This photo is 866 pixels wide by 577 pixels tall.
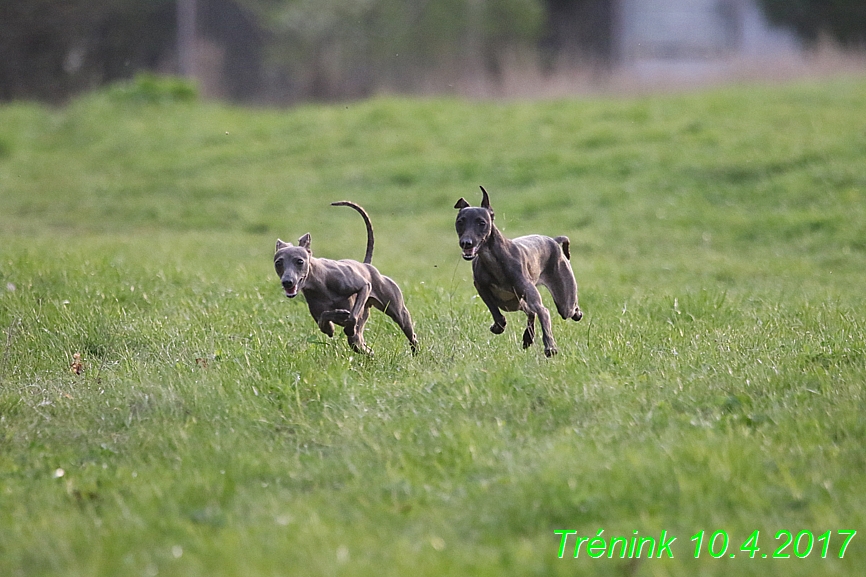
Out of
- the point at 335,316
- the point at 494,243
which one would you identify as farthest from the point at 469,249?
the point at 335,316

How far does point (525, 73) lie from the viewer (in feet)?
77.0

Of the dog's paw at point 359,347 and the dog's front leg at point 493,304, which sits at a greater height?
the dog's front leg at point 493,304

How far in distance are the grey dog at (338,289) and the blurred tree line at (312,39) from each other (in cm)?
2005

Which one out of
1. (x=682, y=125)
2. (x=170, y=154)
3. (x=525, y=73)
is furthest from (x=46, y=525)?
(x=525, y=73)

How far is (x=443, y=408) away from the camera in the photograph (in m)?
5.27

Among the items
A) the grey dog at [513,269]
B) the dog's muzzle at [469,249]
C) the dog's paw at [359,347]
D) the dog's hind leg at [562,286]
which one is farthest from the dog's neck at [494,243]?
the dog's paw at [359,347]

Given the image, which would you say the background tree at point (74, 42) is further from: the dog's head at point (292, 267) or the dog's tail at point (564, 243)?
the dog's head at point (292, 267)

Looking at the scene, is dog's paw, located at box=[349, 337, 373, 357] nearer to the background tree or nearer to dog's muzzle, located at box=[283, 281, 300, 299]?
dog's muzzle, located at box=[283, 281, 300, 299]

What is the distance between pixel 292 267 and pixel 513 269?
1.30m

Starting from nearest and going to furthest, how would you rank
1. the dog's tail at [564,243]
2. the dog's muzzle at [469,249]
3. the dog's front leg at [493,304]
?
the dog's muzzle at [469,249] → the dog's front leg at [493,304] → the dog's tail at [564,243]

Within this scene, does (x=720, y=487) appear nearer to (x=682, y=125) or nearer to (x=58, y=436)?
(x=58, y=436)

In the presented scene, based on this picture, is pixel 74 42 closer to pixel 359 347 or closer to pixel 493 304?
pixel 359 347

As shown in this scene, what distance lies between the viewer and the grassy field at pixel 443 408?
12.6 feet

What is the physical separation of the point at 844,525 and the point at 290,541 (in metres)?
2.12
